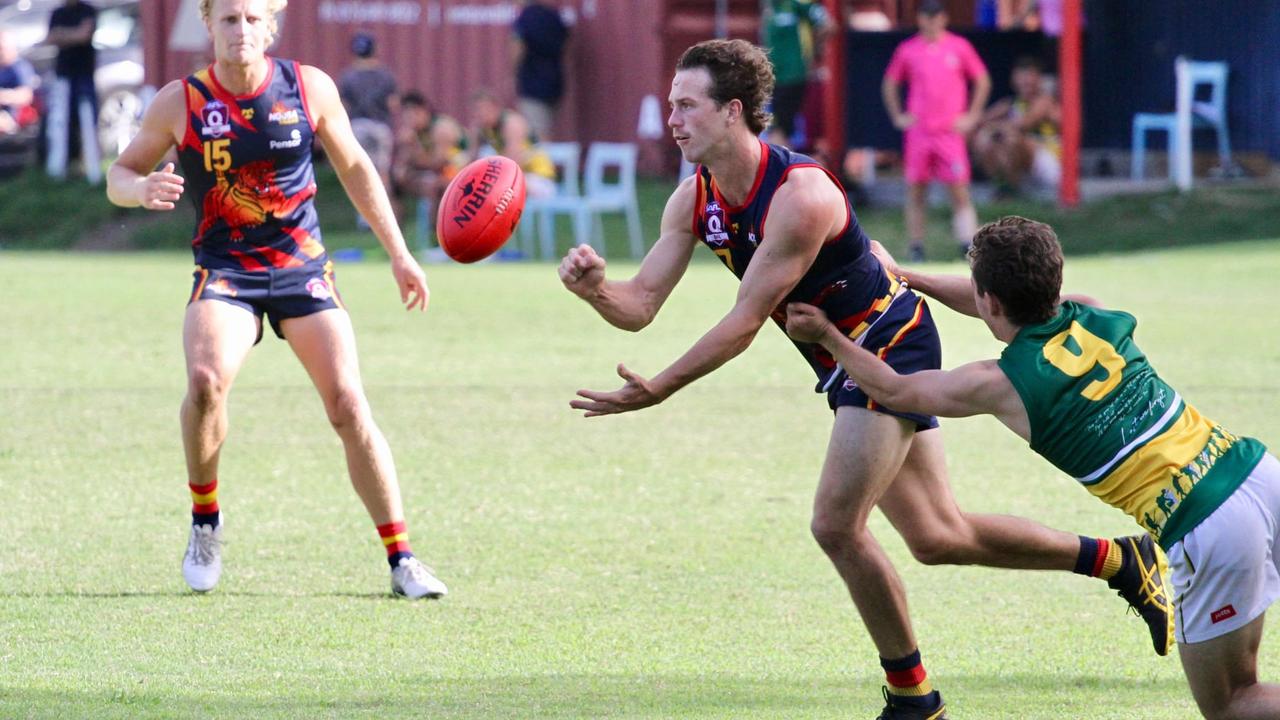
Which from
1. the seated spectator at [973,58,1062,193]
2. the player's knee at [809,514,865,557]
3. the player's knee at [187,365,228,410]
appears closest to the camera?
the player's knee at [809,514,865,557]

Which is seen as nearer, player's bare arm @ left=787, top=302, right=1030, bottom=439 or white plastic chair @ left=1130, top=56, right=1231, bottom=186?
player's bare arm @ left=787, top=302, right=1030, bottom=439

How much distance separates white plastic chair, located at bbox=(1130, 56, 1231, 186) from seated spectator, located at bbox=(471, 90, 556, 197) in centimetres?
734

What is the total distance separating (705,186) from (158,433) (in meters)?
5.42

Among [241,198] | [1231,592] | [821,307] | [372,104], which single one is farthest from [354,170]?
[372,104]

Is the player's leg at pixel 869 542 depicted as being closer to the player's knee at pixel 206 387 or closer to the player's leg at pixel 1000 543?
the player's leg at pixel 1000 543

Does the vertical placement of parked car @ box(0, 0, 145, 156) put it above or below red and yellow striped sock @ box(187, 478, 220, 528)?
above

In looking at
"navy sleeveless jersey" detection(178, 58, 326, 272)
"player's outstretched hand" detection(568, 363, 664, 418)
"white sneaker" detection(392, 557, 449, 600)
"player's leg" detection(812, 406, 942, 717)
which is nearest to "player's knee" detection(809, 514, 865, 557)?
"player's leg" detection(812, 406, 942, 717)

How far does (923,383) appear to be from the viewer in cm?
477

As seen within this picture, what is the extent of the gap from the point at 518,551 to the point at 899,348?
8.73 ft

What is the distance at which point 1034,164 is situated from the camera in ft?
69.2

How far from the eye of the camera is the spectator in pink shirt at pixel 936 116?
18266 mm

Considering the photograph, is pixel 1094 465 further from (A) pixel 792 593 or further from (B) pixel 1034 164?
(B) pixel 1034 164

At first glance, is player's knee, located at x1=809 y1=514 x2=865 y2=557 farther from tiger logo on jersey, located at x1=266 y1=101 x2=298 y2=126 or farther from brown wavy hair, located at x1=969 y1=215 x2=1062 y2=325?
tiger logo on jersey, located at x1=266 y1=101 x2=298 y2=126

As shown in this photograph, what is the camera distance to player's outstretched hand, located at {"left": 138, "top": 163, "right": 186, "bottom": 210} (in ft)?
21.2
